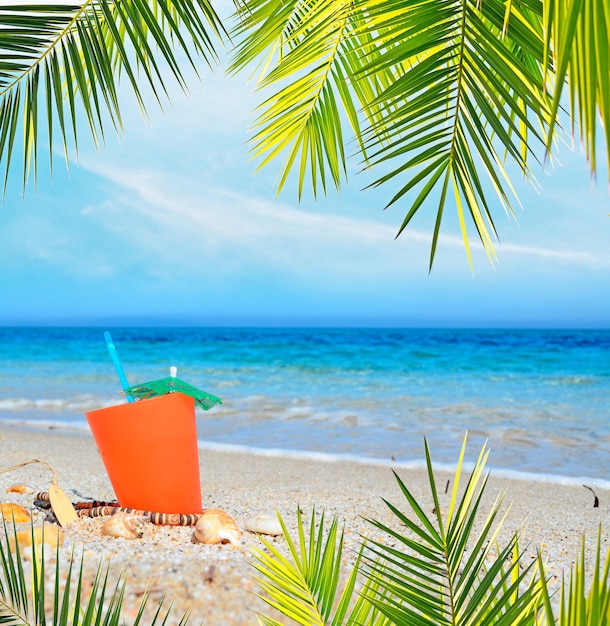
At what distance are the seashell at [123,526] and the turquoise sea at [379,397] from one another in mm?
2922

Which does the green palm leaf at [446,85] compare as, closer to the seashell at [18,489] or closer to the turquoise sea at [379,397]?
the seashell at [18,489]

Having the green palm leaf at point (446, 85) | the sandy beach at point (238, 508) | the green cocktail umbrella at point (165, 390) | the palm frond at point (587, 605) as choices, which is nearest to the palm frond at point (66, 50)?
the green palm leaf at point (446, 85)

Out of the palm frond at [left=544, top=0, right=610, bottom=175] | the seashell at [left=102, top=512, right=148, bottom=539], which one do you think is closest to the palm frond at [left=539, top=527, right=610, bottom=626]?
the palm frond at [left=544, top=0, right=610, bottom=175]

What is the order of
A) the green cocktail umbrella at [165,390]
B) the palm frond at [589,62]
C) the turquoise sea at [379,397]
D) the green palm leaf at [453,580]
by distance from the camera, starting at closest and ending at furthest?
the palm frond at [589,62] → the green palm leaf at [453,580] → the green cocktail umbrella at [165,390] → the turquoise sea at [379,397]

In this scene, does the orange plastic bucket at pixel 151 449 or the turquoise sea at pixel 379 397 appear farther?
the turquoise sea at pixel 379 397

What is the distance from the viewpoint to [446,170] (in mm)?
1255

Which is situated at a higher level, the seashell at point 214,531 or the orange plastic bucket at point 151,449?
the orange plastic bucket at point 151,449

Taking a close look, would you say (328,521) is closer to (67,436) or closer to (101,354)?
(67,436)

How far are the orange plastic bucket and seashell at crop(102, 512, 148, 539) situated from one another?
122 mm

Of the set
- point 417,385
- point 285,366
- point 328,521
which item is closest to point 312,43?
point 328,521

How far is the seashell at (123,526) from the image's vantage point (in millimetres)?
1918

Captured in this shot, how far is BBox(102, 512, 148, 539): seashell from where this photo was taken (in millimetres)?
1918

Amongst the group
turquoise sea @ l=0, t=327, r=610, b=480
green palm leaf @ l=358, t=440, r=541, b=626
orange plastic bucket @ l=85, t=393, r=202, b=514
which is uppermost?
green palm leaf @ l=358, t=440, r=541, b=626

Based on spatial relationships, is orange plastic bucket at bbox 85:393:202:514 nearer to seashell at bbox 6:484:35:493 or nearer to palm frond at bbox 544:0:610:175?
seashell at bbox 6:484:35:493
